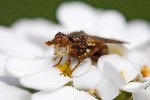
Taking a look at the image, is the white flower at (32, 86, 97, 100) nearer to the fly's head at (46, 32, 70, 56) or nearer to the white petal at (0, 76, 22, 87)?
the fly's head at (46, 32, 70, 56)

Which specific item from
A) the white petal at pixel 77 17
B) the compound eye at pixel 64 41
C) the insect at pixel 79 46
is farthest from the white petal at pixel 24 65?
the white petal at pixel 77 17

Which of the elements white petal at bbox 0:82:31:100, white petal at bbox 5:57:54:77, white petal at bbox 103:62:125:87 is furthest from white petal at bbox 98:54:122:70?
white petal at bbox 0:82:31:100

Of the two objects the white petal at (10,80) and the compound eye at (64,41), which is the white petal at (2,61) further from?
the compound eye at (64,41)

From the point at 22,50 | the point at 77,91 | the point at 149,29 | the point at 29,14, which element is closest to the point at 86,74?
the point at 77,91

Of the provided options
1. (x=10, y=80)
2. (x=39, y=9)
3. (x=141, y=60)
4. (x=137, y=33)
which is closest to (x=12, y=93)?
(x=10, y=80)

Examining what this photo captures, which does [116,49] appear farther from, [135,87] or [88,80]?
[135,87]

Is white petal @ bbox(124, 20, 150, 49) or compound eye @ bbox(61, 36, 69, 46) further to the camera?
white petal @ bbox(124, 20, 150, 49)
